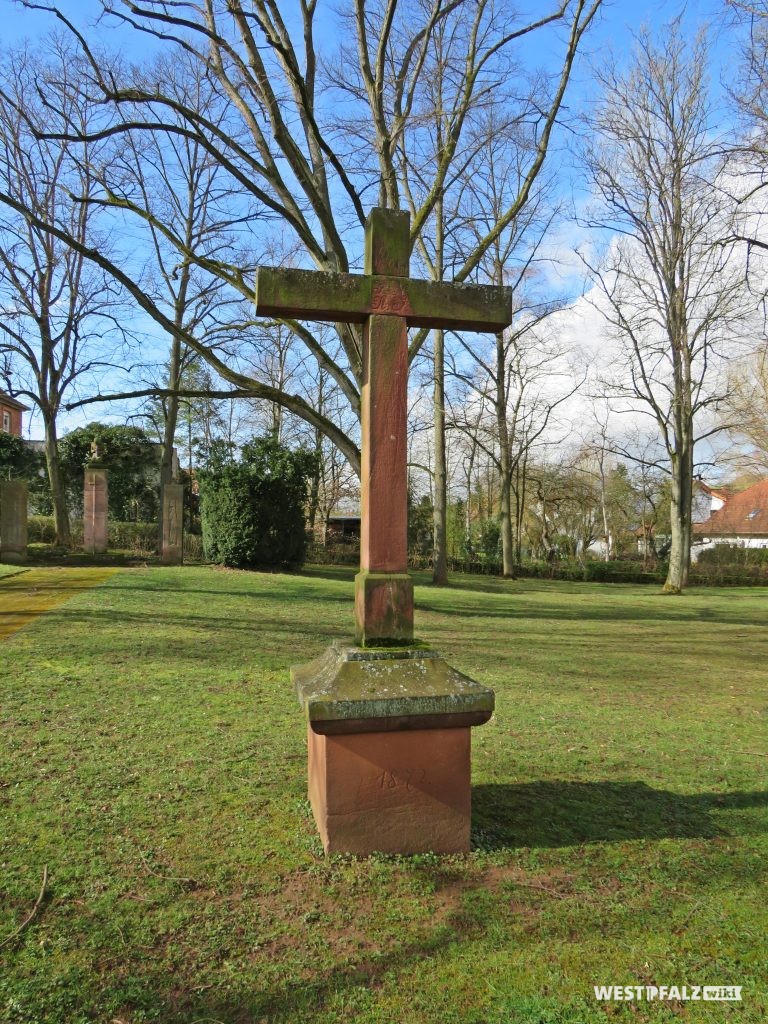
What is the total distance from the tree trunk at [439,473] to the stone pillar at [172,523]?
26.3ft

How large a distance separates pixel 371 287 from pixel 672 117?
2437 cm

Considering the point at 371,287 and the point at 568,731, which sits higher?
the point at 371,287

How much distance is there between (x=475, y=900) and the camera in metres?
3.15

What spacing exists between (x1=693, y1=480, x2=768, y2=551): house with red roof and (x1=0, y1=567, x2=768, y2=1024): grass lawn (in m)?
56.1

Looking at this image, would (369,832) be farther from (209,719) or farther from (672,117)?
(672,117)

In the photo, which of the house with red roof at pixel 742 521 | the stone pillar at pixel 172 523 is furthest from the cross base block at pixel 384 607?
the house with red roof at pixel 742 521

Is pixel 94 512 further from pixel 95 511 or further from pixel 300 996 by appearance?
pixel 300 996

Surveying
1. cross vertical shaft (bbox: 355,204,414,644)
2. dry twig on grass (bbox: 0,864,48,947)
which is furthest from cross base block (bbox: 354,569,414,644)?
dry twig on grass (bbox: 0,864,48,947)

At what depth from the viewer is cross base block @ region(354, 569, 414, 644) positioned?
145 inches

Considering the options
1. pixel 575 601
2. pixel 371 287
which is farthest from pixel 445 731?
pixel 575 601

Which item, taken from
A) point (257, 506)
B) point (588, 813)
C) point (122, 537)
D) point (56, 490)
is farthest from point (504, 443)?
point (588, 813)

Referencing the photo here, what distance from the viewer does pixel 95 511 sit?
22375 mm

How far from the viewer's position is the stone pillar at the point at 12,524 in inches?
750

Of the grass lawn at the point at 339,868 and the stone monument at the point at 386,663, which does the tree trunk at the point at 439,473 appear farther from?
the stone monument at the point at 386,663
